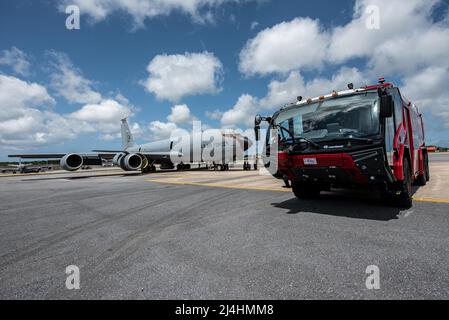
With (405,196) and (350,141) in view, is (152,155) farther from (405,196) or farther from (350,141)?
(405,196)

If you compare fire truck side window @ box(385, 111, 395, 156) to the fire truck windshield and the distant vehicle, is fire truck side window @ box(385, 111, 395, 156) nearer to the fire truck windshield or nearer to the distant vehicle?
the fire truck windshield

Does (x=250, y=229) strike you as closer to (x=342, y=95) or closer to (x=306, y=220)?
(x=306, y=220)

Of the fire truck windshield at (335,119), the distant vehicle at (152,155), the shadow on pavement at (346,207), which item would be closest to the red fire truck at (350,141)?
the fire truck windshield at (335,119)

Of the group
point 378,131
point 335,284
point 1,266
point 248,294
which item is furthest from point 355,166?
point 1,266

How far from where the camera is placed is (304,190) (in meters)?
6.46

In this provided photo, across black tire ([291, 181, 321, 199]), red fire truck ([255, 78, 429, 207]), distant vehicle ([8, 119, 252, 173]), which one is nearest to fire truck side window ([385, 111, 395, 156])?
red fire truck ([255, 78, 429, 207])

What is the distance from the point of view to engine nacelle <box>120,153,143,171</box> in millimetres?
19188

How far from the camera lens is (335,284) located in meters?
2.19

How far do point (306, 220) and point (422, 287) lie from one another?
240 centimetres

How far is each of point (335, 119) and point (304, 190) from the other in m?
2.32

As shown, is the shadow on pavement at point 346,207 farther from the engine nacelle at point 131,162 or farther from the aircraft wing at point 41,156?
the aircraft wing at point 41,156

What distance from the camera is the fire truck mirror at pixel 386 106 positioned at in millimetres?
4012

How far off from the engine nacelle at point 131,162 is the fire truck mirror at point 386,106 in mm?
18492

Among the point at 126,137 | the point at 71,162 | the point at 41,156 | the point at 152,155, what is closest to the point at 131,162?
the point at 152,155
